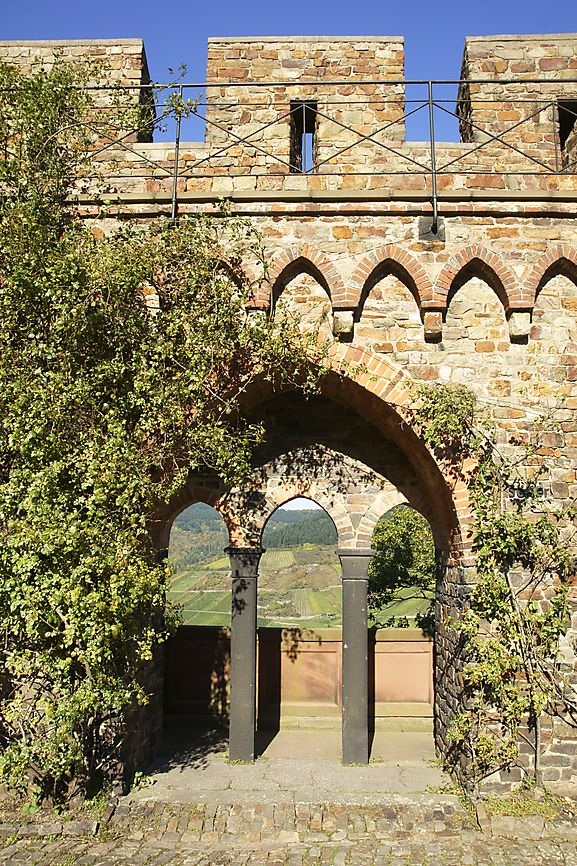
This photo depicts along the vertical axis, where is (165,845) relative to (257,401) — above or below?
below

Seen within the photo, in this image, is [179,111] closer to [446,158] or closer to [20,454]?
[446,158]

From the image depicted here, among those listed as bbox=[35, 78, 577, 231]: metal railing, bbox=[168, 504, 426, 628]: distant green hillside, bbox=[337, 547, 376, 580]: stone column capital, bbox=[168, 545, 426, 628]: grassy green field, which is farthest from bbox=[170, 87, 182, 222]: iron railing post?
bbox=[168, 545, 426, 628]: grassy green field

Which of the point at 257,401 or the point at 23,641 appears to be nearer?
the point at 23,641

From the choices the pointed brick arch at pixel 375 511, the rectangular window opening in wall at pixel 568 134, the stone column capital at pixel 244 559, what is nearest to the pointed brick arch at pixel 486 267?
the rectangular window opening in wall at pixel 568 134

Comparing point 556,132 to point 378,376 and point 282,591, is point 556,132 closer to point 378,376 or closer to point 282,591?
point 378,376

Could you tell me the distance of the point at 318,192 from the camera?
6.33 meters

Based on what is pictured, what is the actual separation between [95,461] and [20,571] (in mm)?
1024

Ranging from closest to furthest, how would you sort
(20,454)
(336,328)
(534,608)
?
(20,454), (534,608), (336,328)

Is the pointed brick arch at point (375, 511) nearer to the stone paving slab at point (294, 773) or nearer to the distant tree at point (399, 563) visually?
the stone paving slab at point (294, 773)

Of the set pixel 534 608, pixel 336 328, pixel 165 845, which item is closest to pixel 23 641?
pixel 165 845

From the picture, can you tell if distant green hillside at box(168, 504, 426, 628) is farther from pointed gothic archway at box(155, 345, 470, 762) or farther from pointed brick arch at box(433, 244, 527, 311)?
pointed brick arch at box(433, 244, 527, 311)

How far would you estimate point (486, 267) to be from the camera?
6.27 meters

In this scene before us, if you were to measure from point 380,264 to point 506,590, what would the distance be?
3313 millimetres

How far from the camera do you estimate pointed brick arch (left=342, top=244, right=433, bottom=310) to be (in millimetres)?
6238
